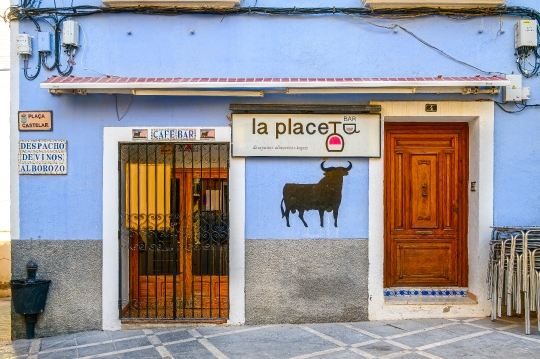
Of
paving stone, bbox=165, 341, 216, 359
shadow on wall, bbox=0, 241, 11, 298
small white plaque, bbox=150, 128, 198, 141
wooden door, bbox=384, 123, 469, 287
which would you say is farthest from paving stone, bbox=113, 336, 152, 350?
shadow on wall, bbox=0, 241, 11, 298

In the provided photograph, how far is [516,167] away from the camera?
645 cm

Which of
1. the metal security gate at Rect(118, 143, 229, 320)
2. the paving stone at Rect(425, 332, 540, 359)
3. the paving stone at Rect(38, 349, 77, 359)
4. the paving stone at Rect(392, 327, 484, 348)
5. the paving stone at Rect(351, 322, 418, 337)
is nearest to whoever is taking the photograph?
the paving stone at Rect(425, 332, 540, 359)

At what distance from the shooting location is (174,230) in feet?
21.2

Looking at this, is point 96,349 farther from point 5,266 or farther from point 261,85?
point 5,266

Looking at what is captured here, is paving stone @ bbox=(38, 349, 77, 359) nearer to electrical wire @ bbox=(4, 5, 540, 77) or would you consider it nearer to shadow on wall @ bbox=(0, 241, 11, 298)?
electrical wire @ bbox=(4, 5, 540, 77)

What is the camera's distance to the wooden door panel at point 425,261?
22.6 ft

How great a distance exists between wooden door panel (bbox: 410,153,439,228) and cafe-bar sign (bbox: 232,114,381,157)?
2.83ft

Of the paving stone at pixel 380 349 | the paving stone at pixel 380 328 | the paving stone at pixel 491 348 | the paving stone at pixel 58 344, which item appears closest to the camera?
the paving stone at pixel 491 348

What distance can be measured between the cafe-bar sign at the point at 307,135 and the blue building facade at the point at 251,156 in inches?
2.8

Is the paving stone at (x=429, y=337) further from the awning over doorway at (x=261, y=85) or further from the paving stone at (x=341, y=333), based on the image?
the awning over doorway at (x=261, y=85)

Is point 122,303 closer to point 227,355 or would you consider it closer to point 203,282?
point 203,282

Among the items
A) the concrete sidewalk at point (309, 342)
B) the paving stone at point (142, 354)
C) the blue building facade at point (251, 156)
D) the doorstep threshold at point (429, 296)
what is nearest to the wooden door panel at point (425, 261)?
the doorstep threshold at point (429, 296)

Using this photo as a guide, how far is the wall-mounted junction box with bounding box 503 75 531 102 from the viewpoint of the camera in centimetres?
636

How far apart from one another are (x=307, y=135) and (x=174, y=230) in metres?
2.15
